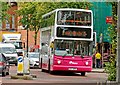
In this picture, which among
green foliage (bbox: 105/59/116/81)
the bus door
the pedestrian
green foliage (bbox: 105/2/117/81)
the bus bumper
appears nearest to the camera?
green foliage (bbox: 105/2/117/81)

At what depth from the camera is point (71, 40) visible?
29125 millimetres

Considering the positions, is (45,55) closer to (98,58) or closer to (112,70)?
→ (98,58)

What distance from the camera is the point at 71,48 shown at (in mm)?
29344

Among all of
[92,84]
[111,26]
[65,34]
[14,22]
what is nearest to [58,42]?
[65,34]

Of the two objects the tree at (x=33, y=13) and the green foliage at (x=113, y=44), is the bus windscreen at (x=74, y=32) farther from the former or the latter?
the tree at (x=33, y=13)

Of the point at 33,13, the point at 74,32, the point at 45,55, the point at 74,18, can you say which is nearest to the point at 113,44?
the point at 74,32

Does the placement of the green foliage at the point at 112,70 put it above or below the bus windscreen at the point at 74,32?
below

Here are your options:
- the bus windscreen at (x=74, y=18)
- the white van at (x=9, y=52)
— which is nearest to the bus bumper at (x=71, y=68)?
the bus windscreen at (x=74, y=18)

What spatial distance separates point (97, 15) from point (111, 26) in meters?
38.5

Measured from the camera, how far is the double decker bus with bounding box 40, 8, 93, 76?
Answer: 95.3ft

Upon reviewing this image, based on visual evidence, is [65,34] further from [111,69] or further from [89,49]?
[111,69]

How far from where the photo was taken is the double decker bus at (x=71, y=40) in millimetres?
29047

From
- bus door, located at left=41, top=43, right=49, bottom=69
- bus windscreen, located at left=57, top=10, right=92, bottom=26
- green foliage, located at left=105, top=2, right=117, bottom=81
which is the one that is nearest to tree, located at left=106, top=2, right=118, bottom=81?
green foliage, located at left=105, top=2, right=117, bottom=81

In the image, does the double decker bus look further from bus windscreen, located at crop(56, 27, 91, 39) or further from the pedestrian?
the pedestrian
